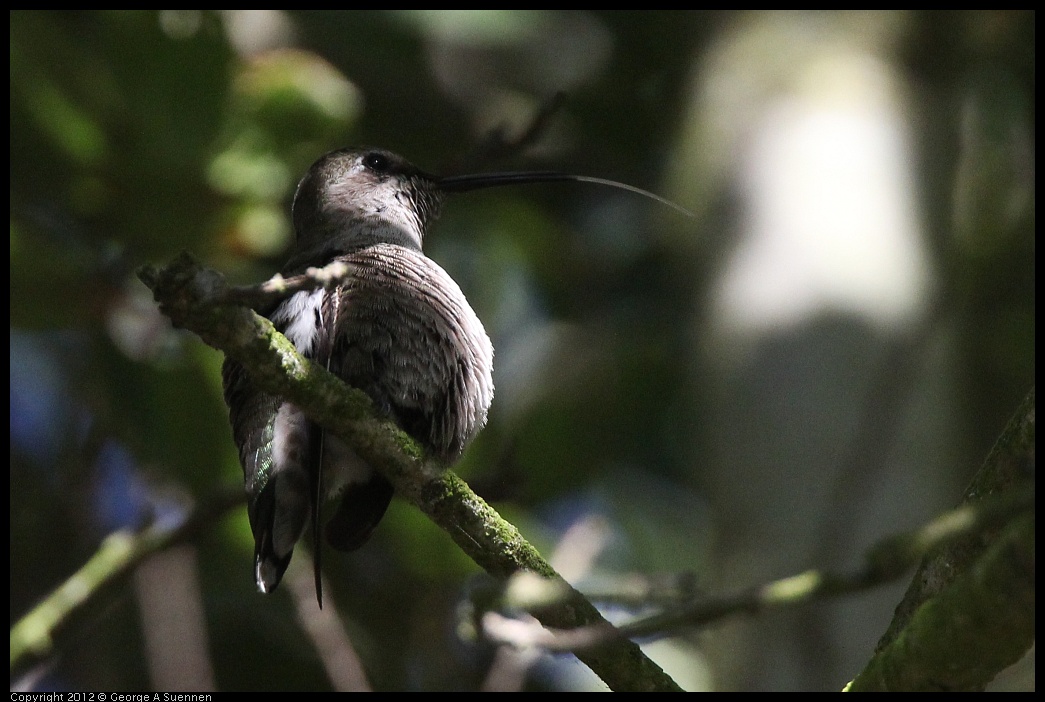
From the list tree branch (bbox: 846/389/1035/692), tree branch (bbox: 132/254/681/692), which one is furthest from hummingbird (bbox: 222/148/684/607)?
tree branch (bbox: 846/389/1035/692)

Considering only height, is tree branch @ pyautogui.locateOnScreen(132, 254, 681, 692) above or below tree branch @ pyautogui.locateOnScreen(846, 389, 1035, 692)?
above

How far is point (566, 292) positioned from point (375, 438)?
13.1 feet

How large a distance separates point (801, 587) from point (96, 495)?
12.3 ft

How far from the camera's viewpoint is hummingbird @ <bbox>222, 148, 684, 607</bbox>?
100 inches

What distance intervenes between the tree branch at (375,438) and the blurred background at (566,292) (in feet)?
3.80

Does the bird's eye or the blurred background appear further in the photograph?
the bird's eye

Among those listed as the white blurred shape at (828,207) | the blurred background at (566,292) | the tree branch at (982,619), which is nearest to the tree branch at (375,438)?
the tree branch at (982,619)

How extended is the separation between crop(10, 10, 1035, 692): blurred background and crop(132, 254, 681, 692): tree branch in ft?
3.80

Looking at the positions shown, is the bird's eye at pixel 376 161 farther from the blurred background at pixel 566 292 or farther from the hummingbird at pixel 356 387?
the hummingbird at pixel 356 387

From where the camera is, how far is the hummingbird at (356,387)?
8.35 ft

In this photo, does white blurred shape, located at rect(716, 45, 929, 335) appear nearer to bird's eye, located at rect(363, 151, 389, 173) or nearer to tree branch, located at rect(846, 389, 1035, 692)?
bird's eye, located at rect(363, 151, 389, 173)

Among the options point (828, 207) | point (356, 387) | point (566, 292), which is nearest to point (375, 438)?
point (356, 387)

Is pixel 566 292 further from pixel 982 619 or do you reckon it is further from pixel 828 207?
pixel 982 619
